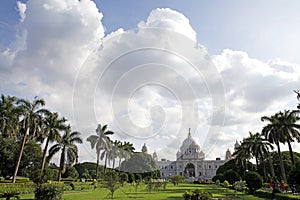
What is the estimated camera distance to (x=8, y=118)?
138 feet

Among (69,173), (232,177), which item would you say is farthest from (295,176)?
(69,173)

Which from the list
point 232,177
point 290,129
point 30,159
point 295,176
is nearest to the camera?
point 295,176

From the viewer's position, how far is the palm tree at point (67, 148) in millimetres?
51500

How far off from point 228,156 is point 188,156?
21.7 m

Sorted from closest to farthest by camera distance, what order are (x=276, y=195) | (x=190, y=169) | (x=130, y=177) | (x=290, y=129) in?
(x=276, y=195) → (x=290, y=129) → (x=130, y=177) → (x=190, y=169)

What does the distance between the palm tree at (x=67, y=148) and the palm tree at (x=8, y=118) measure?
9491 millimetres

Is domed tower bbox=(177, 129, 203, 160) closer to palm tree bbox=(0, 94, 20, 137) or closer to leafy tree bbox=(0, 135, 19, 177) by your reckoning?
leafy tree bbox=(0, 135, 19, 177)

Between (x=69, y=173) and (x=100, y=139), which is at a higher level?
(x=100, y=139)

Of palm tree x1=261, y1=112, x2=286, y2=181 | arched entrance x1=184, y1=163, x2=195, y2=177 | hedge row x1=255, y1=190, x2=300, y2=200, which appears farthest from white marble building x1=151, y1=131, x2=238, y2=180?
hedge row x1=255, y1=190, x2=300, y2=200

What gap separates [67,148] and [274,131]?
36639 mm

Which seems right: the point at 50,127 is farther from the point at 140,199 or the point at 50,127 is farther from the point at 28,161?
the point at 140,199

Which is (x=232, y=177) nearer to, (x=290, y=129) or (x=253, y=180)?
(x=290, y=129)

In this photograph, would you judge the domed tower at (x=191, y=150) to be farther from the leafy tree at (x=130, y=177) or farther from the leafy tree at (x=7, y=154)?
the leafy tree at (x=7, y=154)

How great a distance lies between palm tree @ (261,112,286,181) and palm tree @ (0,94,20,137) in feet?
132
